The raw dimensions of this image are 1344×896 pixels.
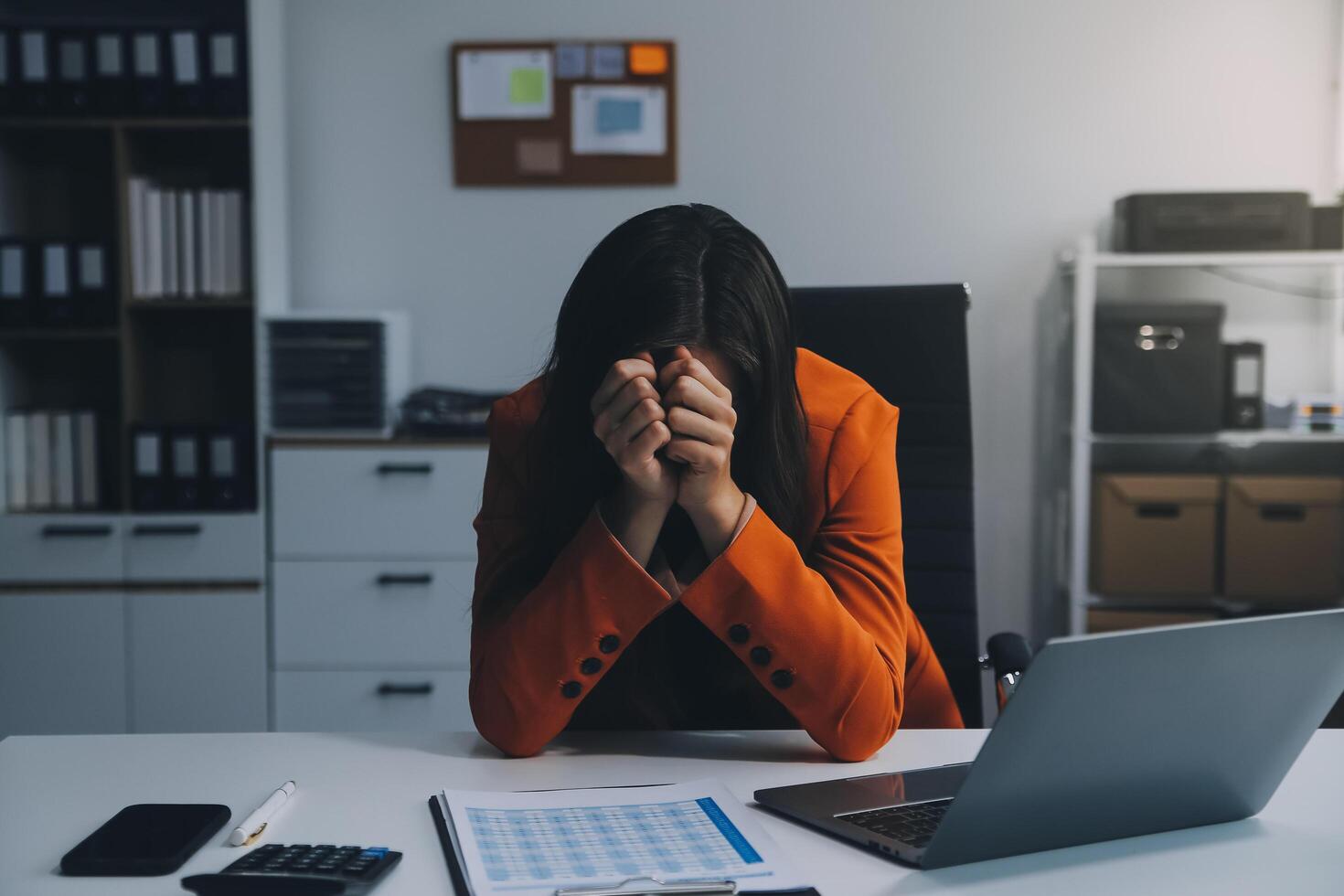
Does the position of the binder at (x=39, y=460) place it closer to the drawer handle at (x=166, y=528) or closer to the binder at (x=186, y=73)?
the drawer handle at (x=166, y=528)

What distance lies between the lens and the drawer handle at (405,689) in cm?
279

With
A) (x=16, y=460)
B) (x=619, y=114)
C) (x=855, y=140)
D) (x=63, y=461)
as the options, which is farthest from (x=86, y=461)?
(x=855, y=140)

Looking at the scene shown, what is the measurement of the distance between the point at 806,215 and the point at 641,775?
2.39 m

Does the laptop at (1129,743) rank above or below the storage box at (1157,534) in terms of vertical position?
above

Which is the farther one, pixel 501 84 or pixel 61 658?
pixel 501 84

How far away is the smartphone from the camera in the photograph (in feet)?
2.56

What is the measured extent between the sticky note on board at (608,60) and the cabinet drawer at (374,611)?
4.39 ft

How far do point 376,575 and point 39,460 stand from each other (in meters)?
0.88

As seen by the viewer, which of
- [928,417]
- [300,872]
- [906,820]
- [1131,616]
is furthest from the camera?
[1131,616]

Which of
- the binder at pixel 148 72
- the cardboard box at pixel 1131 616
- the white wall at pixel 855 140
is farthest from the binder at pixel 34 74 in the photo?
the cardboard box at pixel 1131 616

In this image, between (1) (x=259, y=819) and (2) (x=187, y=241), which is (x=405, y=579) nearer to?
(2) (x=187, y=241)

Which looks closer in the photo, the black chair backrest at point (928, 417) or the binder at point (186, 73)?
the black chair backrest at point (928, 417)

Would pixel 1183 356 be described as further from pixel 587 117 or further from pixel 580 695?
pixel 580 695

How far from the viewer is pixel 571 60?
10.2ft
